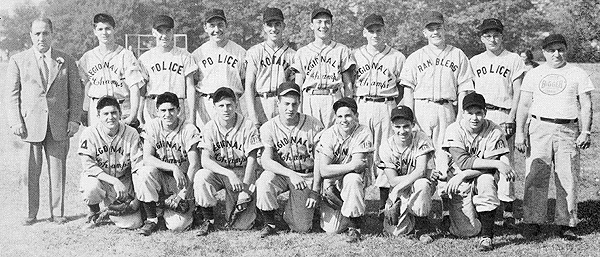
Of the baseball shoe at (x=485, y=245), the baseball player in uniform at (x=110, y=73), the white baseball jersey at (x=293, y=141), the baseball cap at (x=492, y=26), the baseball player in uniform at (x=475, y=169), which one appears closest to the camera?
the baseball shoe at (x=485, y=245)

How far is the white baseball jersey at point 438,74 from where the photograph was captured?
20.4ft

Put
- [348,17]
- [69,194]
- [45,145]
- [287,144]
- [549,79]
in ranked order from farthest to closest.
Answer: [348,17] < [69,194] < [45,145] < [287,144] < [549,79]

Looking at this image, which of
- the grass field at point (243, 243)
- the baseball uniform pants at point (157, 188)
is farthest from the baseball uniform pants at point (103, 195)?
the baseball uniform pants at point (157, 188)

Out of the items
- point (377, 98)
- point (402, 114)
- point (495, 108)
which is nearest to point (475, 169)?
point (402, 114)

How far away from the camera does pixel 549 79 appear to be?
5.59m

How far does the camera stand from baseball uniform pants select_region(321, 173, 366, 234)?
559cm

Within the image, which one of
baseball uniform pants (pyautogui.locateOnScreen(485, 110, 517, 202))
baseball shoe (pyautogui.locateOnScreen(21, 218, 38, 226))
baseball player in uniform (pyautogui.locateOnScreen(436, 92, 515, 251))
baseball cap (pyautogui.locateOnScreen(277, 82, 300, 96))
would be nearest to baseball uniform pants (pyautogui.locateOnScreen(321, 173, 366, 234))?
baseball player in uniform (pyautogui.locateOnScreen(436, 92, 515, 251))

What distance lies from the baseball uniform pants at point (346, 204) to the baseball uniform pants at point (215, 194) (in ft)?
2.50

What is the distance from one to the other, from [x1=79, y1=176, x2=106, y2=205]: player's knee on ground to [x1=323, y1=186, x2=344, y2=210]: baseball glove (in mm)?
2263

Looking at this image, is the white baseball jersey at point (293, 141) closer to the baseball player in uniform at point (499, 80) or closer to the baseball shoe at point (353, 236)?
the baseball shoe at point (353, 236)

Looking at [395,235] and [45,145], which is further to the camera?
[45,145]

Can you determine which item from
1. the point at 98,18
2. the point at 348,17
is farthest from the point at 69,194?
the point at 348,17

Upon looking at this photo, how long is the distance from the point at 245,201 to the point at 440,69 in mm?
2469

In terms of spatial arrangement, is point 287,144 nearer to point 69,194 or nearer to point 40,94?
point 40,94
